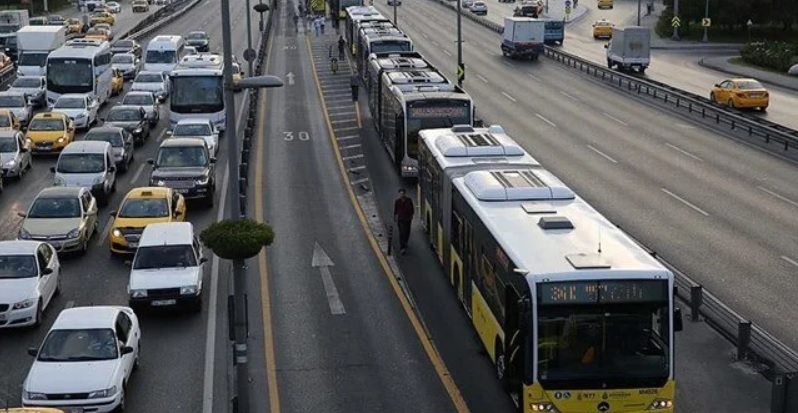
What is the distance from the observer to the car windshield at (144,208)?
30.9m

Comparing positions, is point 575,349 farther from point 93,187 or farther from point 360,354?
point 93,187

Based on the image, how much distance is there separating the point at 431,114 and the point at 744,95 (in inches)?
941

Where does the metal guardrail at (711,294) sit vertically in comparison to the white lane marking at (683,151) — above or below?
above

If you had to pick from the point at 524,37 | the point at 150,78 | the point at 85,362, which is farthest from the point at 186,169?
the point at 524,37

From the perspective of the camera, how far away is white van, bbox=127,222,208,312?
2500cm

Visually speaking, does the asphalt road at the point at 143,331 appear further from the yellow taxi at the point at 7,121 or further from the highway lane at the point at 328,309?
the yellow taxi at the point at 7,121

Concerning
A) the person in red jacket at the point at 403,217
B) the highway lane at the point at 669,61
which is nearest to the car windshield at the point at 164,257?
the person in red jacket at the point at 403,217

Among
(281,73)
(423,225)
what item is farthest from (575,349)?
(281,73)

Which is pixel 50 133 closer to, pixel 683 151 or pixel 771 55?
pixel 683 151

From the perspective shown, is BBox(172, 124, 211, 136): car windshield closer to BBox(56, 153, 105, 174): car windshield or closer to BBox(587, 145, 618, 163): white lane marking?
BBox(56, 153, 105, 174): car windshield

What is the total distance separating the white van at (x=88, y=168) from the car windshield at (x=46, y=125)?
328 inches

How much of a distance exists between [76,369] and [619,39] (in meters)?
57.7

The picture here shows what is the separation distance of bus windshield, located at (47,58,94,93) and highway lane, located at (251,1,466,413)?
1206cm

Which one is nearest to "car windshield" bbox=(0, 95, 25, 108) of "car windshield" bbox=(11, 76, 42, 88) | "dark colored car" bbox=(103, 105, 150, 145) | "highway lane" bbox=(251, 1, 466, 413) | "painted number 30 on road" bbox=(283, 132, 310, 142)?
"dark colored car" bbox=(103, 105, 150, 145)
